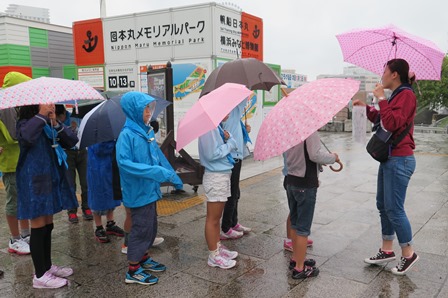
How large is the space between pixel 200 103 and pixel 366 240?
2.54 meters

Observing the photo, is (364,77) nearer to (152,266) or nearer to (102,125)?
(102,125)

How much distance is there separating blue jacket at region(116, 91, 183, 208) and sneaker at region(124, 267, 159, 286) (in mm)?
631

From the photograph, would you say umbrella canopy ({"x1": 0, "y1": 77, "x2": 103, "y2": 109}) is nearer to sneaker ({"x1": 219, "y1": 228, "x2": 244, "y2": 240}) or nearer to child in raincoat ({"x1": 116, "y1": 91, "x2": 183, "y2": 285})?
child in raincoat ({"x1": 116, "y1": 91, "x2": 183, "y2": 285})

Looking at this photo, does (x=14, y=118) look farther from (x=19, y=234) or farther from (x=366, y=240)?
(x=366, y=240)

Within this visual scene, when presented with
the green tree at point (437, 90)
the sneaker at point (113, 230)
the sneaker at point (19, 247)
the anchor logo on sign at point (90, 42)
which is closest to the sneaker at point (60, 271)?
the sneaker at point (19, 247)

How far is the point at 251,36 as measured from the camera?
35.0 ft

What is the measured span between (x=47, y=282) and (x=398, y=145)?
131 inches

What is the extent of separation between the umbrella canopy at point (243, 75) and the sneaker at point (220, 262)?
5.90 ft

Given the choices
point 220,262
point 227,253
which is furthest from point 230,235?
point 220,262

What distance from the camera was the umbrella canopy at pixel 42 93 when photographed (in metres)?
3.12

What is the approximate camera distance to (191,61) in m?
9.43

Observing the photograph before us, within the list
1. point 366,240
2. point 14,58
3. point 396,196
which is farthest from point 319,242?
point 14,58

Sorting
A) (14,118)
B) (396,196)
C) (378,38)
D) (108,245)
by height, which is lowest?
(108,245)

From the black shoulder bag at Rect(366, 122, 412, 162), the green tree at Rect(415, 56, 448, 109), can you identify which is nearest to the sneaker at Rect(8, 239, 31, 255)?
the black shoulder bag at Rect(366, 122, 412, 162)
